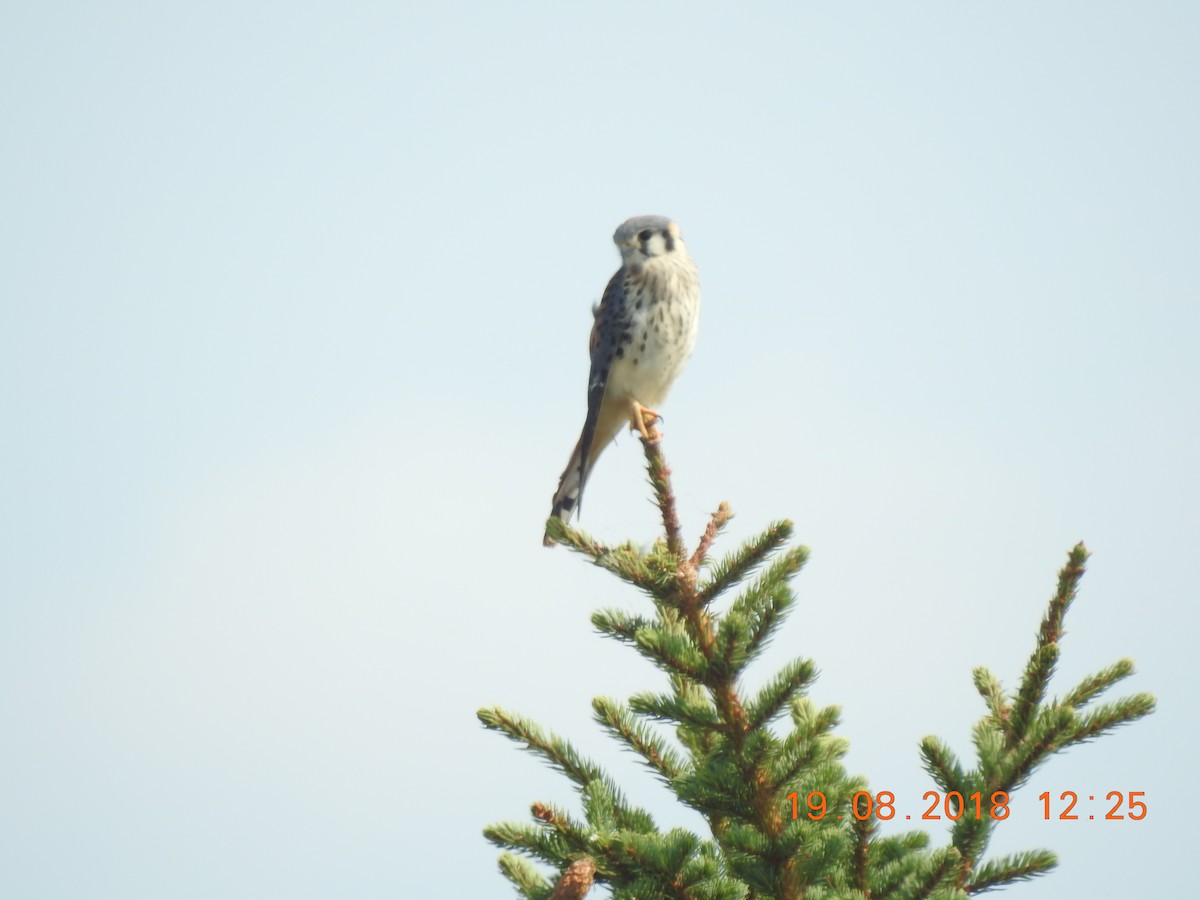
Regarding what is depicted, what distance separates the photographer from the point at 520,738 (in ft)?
11.1

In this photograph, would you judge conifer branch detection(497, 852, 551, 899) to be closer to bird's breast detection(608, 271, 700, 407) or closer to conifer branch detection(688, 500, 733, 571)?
conifer branch detection(688, 500, 733, 571)

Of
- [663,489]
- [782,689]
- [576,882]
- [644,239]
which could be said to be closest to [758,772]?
[782,689]

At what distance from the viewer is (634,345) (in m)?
6.14

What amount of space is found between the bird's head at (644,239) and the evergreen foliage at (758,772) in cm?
326

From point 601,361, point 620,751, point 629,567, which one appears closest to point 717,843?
point 620,751

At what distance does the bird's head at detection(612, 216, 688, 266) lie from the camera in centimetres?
646

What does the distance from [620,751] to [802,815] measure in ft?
1.98

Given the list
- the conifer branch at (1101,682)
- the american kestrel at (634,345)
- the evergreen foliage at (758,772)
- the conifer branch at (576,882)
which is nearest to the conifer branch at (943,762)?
the evergreen foliage at (758,772)

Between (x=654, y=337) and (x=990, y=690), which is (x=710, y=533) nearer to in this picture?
(x=990, y=690)

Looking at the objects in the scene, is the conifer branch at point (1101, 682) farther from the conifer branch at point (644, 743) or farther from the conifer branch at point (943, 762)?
the conifer branch at point (644, 743)

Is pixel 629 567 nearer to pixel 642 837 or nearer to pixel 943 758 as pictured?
pixel 642 837

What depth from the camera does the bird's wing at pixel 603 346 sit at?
6.10 metres

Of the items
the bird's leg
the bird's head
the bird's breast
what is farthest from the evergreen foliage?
the bird's head

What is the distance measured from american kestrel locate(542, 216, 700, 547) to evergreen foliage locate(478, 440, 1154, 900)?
260cm
